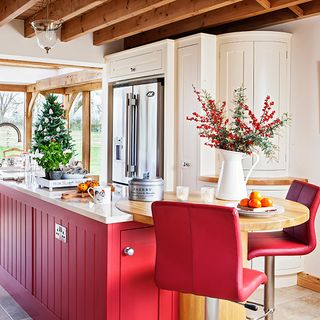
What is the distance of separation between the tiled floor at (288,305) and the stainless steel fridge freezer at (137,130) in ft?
5.90

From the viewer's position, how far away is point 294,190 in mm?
3217

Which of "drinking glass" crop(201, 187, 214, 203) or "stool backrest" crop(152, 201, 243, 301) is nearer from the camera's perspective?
"stool backrest" crop(152, 201, 243, 301)

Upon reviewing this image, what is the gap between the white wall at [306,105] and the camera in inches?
167

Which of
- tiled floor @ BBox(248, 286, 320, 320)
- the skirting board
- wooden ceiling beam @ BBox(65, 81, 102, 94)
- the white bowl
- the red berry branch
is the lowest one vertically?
tiled floor @ BBox(248, 286, 320, 320)

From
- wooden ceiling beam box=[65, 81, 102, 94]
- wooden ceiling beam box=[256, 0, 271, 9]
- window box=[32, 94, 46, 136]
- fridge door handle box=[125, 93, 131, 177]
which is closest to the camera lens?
wooden ceiling beam box=[256, 0, 271, 9]

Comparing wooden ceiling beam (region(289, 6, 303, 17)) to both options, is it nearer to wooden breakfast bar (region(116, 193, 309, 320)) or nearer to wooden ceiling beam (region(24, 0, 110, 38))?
wooden ceiling beam (region(24, 0, 110, 38))

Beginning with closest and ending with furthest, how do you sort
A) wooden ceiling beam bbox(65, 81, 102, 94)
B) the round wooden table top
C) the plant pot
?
the round wooden table top
the plant pot
wooden ceiling beam bbox(65, 81, 102, 94)

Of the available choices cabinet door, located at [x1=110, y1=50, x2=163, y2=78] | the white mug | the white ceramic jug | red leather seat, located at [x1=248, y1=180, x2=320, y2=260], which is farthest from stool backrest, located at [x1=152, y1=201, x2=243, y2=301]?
cabinet door, located at [x1=110, y1=50, x2=163, y2=78]

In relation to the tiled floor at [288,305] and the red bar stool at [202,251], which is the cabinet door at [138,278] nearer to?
the red bar stool at [202,251]

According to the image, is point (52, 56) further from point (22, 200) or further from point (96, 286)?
point (96, 286)

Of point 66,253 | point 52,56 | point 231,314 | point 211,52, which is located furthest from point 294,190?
point 52,56

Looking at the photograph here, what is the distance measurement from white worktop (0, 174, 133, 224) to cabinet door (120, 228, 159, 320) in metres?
0.11

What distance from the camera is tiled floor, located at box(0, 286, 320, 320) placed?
3.61 meters

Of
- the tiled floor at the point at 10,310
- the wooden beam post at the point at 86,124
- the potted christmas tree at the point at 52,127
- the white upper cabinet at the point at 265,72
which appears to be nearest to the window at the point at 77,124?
the potted christmas tree at the point at 52,127
